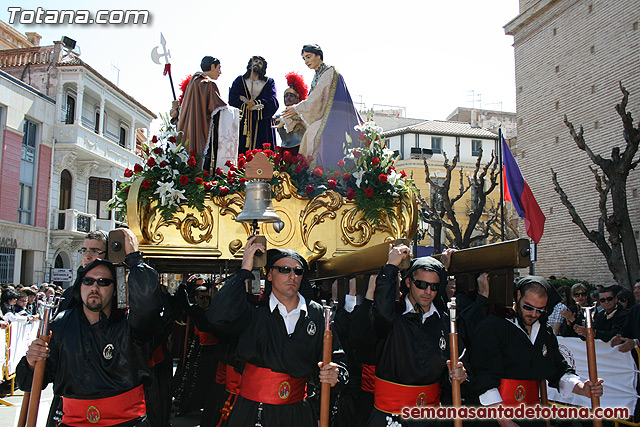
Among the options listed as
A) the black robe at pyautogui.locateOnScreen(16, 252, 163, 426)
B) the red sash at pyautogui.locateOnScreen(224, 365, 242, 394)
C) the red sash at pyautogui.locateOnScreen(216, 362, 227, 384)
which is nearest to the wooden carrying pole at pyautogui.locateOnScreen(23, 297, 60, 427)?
the black robe at pyautogui.locateOnScreen(16, 252, 163, 426)

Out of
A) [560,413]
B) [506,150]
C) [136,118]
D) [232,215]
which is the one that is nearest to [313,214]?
[232,215]

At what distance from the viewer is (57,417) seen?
371 centimetres

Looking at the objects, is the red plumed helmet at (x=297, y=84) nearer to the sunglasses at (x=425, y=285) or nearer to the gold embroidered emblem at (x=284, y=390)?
the sunglasses at (x=425, y=285)

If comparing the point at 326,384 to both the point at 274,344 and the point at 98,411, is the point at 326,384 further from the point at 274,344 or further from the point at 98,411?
the point at 98,411

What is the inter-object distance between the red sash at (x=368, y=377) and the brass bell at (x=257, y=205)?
163 cm

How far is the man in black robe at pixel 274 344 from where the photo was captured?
3.86 m

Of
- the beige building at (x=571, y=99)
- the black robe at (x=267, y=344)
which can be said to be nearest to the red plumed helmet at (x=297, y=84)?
the black robe at (x=267, y=344)

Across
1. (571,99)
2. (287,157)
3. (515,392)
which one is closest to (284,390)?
(515,392)

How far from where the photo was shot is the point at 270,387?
3.92 meters

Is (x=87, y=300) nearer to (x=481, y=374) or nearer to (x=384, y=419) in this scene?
(x=384, y=419)

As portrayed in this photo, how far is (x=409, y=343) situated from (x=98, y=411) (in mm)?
2053

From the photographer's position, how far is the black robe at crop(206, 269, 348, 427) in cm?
384

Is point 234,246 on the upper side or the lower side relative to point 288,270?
upper

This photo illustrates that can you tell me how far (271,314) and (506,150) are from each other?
32.4 feet
